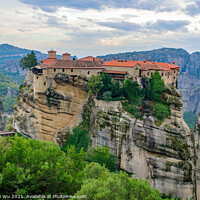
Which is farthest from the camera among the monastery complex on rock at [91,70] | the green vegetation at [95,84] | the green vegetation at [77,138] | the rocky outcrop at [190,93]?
the rocky outcrop at [190,93]

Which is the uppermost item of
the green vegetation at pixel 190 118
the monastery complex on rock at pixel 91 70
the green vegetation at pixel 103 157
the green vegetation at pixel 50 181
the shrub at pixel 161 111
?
the monastery complex on rock at pixel 91 70

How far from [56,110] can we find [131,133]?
15299 millimetres

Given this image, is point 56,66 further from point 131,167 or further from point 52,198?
point 52,198

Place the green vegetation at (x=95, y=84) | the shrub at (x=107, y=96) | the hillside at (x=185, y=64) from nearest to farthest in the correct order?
1. the shrub at (x=107, y=96)
2. the green vegetation at (x=95, y=84)
3. the hillside at (x=185, y=64)

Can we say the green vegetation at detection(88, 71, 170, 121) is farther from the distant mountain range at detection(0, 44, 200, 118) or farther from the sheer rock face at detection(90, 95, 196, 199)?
the distant mountain range at detection(0, 44, 200, 118)

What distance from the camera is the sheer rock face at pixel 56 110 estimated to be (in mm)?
42700

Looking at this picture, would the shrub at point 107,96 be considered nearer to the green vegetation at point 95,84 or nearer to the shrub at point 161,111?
the green vegetation at point 95,84

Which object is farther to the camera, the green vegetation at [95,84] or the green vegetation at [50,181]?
the green vegetation at [95,84]

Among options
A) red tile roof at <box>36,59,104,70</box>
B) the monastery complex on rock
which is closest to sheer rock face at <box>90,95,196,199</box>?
the monastery complex on rock

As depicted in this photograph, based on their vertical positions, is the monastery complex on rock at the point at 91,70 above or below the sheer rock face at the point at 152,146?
above

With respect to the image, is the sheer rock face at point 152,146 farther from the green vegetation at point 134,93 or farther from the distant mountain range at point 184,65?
the distant mountain range at point 184,65

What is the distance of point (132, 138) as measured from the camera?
122ft

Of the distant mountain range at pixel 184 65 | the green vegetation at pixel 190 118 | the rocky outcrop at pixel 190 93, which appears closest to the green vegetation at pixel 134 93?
the green vegetation at pixel 190 118

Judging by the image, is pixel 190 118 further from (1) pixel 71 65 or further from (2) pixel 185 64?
(1) pixel 71 65
